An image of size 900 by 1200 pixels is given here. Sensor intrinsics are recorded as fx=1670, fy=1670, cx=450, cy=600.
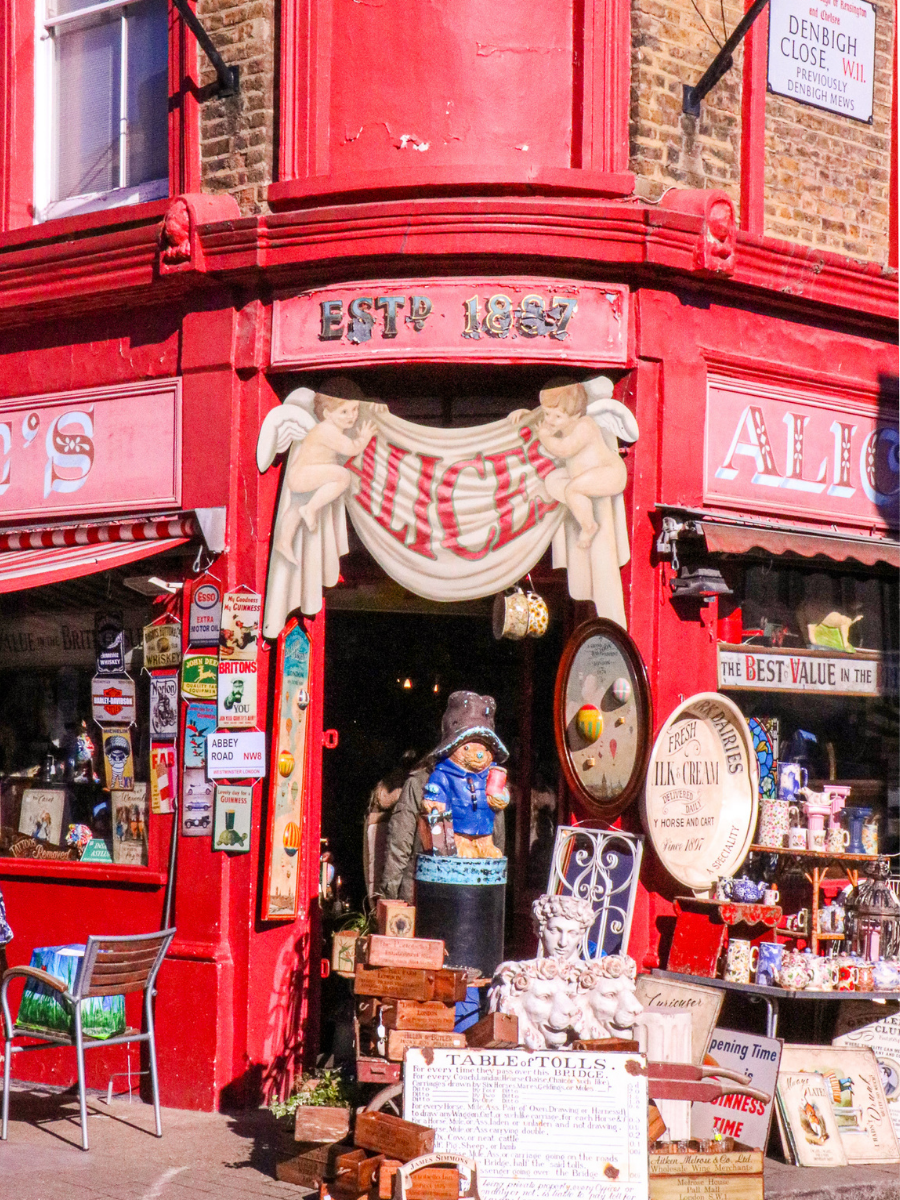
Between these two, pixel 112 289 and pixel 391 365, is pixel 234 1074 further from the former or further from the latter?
pixel 112 289

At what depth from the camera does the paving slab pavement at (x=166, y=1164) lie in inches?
278

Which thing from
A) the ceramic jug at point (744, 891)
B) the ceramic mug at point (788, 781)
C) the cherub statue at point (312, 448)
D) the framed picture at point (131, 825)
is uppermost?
the cherub statue at point (312, 448)

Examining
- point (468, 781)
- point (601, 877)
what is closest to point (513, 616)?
Result: point (468, 781)

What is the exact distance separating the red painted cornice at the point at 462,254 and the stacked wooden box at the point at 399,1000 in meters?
3.60

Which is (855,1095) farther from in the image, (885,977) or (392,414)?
(392,414)

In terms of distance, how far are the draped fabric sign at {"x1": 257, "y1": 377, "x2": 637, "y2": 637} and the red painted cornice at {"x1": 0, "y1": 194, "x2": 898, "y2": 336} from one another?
0.70 m

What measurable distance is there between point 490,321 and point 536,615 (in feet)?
5.11

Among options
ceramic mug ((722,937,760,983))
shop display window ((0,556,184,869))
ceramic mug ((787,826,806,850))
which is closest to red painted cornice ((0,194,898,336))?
shop display window ((0,556,184,869))

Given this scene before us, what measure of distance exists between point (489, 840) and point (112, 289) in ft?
12.7

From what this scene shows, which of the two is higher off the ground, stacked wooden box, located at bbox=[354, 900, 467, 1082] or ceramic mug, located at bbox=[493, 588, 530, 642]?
ceramic mug, located at bbox=[493, 588, 530, 642]

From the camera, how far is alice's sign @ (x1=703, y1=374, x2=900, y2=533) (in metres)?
9.14

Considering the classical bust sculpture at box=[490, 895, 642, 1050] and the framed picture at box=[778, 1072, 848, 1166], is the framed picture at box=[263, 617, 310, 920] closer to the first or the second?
the classical bust sculpture at box=[490, 895, 642, 1050]

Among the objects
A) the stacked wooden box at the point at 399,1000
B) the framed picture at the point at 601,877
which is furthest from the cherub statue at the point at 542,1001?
the framed picture at the point at 601,877

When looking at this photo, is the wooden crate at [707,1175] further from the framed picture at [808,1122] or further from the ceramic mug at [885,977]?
the ceramic mug at [885,977]
